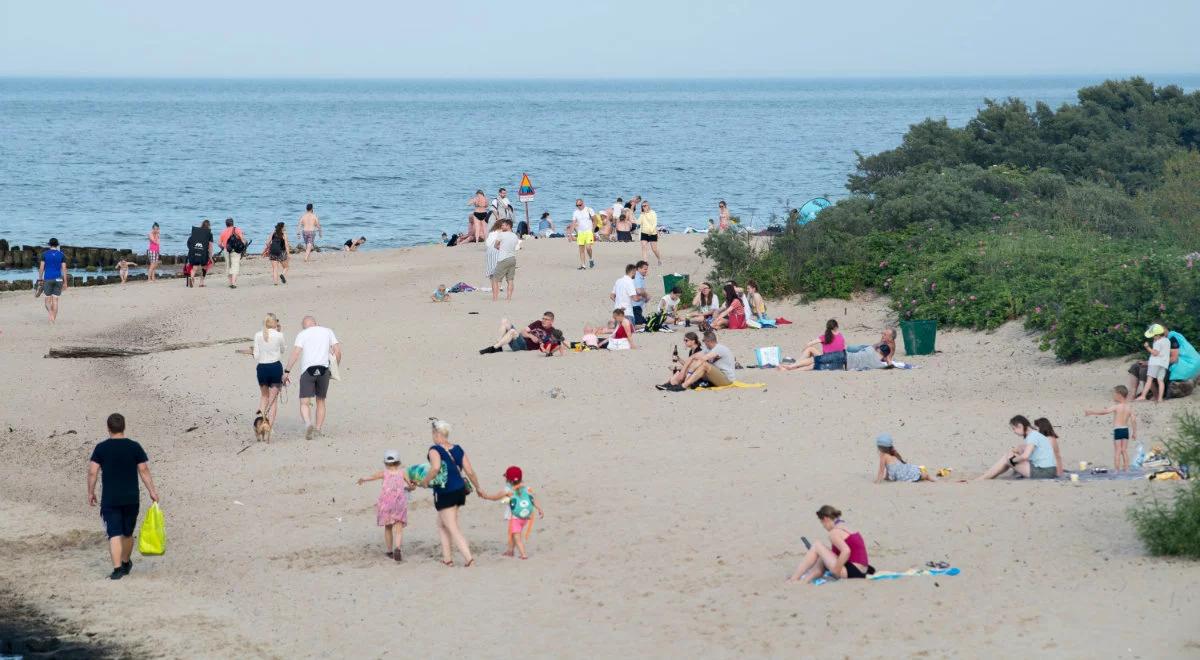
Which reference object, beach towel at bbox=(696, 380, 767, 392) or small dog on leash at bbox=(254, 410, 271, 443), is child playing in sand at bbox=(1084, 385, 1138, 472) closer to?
beach towel at bbox=(696, 380, 767, 392)

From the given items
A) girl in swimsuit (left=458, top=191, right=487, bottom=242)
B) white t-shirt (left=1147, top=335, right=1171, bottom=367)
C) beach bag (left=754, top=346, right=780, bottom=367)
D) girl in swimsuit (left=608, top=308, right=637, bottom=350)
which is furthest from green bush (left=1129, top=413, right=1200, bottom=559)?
girl in swimsuit (left=458, top=191, right=487, bottom=242)

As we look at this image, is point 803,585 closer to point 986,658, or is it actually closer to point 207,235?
point 986,658

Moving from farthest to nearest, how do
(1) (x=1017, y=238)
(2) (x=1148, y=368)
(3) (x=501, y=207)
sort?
(3) (x=501, y=207), (1) (x=1017, y=238), (2) (x=1148, y=368)

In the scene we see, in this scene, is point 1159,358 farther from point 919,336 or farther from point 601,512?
point 601,512

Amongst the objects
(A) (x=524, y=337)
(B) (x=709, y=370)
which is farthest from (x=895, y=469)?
(A) (x=524, y=337)

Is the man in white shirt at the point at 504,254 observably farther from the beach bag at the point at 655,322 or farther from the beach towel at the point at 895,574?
the beach towel at the point at 895,574

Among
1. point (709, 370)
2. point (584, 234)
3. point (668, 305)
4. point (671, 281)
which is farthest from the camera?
point (584, 234)

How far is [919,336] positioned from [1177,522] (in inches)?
396

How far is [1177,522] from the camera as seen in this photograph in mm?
11219

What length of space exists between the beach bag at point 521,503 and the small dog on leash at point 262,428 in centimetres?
558

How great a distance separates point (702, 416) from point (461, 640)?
723 centimetres

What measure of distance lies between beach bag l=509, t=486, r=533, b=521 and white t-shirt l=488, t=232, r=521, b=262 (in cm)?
1516

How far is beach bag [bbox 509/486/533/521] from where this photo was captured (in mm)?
12297

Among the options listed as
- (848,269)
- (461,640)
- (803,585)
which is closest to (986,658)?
(803,585)
